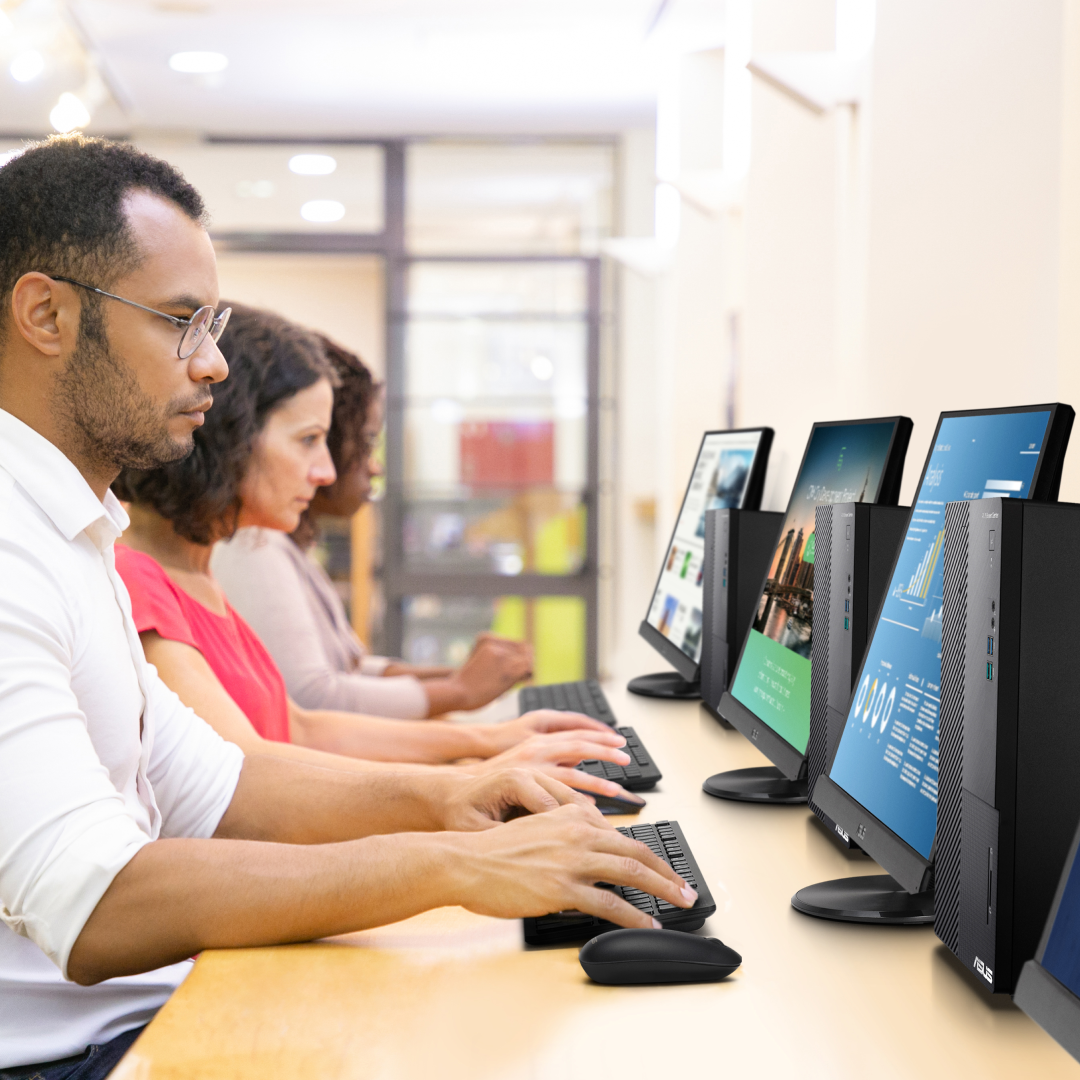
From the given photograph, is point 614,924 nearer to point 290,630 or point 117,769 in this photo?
point 117,769

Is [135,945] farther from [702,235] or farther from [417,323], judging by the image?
[417,323]

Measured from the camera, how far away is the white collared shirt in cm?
77

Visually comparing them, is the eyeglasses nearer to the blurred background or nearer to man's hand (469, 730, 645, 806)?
man's hand (469, 730, 645, 806)

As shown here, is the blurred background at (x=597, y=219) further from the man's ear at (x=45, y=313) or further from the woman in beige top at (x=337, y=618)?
the man's ear at (x=45, y=313)

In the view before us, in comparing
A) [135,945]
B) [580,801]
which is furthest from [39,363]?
[580,801]

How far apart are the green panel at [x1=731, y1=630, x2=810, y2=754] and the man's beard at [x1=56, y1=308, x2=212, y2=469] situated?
732 mm

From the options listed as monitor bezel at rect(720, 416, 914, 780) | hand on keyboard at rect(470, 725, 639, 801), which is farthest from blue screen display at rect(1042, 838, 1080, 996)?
hand on keyboard at rect(470, 725, 639, 801)

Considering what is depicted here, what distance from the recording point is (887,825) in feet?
2.96

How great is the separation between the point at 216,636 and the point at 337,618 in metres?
0.93

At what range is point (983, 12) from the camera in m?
1.34

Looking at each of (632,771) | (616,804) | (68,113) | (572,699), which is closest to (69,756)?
(616,804)

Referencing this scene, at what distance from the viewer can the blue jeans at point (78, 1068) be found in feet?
2.92

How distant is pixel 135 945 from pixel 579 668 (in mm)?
4283

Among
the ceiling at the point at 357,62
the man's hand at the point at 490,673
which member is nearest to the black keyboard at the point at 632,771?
the man's hand at the point at 490,673
